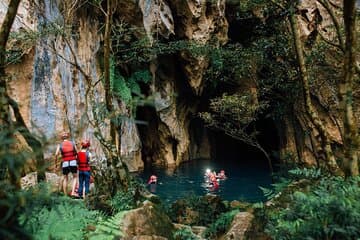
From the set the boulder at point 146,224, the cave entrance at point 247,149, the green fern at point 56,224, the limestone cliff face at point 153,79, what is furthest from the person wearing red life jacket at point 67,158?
the cave entrance at point 247,149

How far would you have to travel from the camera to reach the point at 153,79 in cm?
1839

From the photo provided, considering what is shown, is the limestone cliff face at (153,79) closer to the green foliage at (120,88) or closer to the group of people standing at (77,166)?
the green foliage at (120,88)

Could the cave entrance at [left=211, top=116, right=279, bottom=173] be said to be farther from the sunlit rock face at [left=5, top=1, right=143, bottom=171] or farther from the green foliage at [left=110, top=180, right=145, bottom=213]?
the green foliage at [left=110, top=180, right=145, bottom=213]

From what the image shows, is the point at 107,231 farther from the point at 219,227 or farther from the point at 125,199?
the point at 125,199

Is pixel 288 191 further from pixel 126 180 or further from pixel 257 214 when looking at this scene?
pixel 126 180

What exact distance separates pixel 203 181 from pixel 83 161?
9.10 metres

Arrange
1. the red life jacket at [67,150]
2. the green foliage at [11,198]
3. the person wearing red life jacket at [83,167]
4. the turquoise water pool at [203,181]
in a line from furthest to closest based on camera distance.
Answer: the turquoise water pool at [203,181] < the person wearing red life jacket at [83,167] < the red life jacket at [67,150] < the green foliage at [11,198]

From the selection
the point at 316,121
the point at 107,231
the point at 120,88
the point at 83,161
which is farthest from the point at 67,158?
the point at 120,88

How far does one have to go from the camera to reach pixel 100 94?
1518cm

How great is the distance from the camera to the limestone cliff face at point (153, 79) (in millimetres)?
11758

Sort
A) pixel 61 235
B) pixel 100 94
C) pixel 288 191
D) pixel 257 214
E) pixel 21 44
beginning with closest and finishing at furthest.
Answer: pixel 61 235, pixel 257 214, pixel 288 191, pixel 21 44, pixel 100 94

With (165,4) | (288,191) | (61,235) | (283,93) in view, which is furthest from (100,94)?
(61,235)

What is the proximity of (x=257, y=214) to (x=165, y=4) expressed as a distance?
13058 mm

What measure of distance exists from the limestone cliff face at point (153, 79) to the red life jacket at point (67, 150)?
1.47 m
